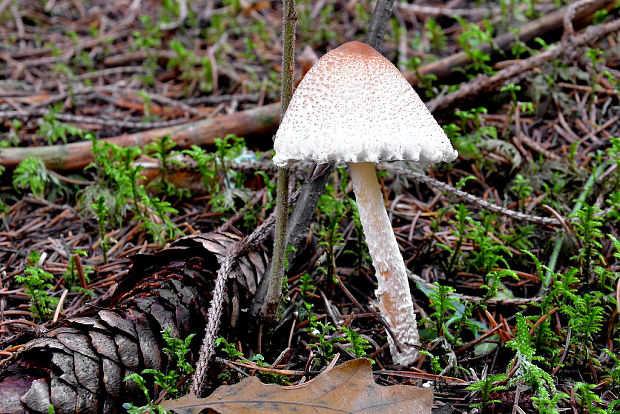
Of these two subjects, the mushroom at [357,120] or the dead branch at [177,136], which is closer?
the mushroom at [357,120]

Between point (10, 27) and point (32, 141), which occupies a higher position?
point (10, 27)

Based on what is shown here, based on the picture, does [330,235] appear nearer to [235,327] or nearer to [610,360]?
[235,327]

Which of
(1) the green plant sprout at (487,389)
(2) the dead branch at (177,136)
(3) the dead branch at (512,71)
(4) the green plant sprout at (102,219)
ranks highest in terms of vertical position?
(3) the dead branch at (512,71)

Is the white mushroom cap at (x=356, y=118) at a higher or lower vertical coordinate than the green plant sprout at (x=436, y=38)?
lower

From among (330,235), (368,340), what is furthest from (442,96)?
(368,340)

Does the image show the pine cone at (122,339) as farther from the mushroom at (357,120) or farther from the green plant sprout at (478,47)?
the green plant sprout at (478,47)

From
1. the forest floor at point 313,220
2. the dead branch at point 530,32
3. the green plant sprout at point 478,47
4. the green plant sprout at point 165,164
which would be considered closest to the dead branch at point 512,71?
the forest floor at point 313,220

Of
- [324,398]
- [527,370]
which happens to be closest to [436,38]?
[527,370]

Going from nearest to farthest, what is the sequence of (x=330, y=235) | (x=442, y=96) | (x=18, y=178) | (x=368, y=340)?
(x=368, y=340), (x=330, y=235), (x=18, y=178), (x=442, y=96)
